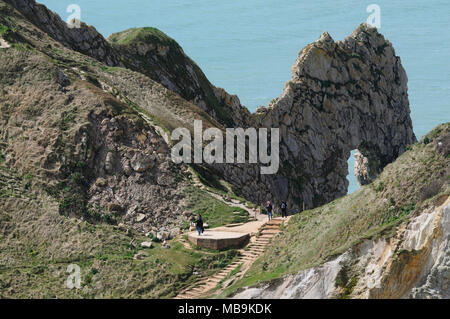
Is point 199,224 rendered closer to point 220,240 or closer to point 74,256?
point 220,240

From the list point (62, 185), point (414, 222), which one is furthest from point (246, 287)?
point (62, 185)

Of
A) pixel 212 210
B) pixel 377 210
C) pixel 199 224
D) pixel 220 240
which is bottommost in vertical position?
pixel 220 240

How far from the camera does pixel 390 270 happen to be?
3662 cm

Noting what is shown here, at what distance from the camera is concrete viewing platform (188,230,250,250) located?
51938 millimetres

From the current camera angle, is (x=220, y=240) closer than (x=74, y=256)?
No

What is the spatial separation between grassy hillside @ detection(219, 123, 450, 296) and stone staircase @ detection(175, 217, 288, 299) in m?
1.58

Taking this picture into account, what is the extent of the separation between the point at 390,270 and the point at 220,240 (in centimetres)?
1723

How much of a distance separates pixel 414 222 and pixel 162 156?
2731 cm

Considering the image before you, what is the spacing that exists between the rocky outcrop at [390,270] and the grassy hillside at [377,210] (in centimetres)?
73

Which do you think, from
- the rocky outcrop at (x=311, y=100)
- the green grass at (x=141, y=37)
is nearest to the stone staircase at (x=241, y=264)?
the rocky outcrop at (x=311, y=100)

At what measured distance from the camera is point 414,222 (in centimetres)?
3844

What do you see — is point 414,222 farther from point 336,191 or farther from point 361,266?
point 336,191

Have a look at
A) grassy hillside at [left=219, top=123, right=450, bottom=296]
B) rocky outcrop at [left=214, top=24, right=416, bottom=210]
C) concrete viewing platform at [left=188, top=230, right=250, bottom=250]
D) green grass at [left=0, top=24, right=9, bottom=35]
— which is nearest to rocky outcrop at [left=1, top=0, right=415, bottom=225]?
rocky outcrop at [left=214, top=24, right=416, bottom=210]

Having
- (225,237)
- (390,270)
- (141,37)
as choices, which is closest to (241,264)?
(225,237)
